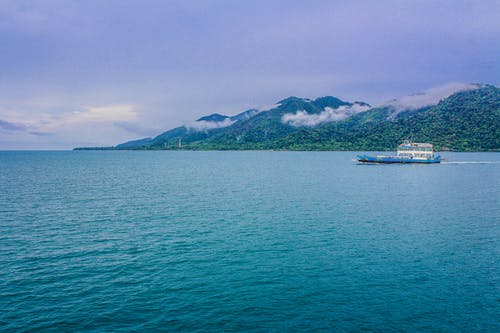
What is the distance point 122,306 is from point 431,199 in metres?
77.8

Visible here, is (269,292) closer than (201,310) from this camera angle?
→ No

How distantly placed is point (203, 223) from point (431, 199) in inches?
2297

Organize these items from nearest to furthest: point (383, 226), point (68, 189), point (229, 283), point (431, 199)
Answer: point (229, 283), point (383, 226), point (431, 199), point (68, 189)

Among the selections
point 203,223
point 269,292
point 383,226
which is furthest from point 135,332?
point 383,226

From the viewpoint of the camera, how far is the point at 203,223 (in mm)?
57469

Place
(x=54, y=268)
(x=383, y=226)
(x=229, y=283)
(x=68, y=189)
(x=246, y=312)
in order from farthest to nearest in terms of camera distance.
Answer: (x=68, y=189), (x=383, y=226), (x=54, y=268), (x=229, y=283), (x=246, y=312)

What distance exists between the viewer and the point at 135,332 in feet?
82.2

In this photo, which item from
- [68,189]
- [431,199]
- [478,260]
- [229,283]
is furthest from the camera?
[68,189]

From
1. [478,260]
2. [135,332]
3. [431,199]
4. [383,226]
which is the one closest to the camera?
[135,332]

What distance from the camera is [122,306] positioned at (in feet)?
94.4

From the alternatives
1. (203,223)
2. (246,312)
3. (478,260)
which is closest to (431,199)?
(478,260)

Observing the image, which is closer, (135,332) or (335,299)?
(135,332)

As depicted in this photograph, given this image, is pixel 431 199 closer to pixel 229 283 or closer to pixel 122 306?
pixel 229 283

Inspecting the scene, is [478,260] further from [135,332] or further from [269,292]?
[135,332]
